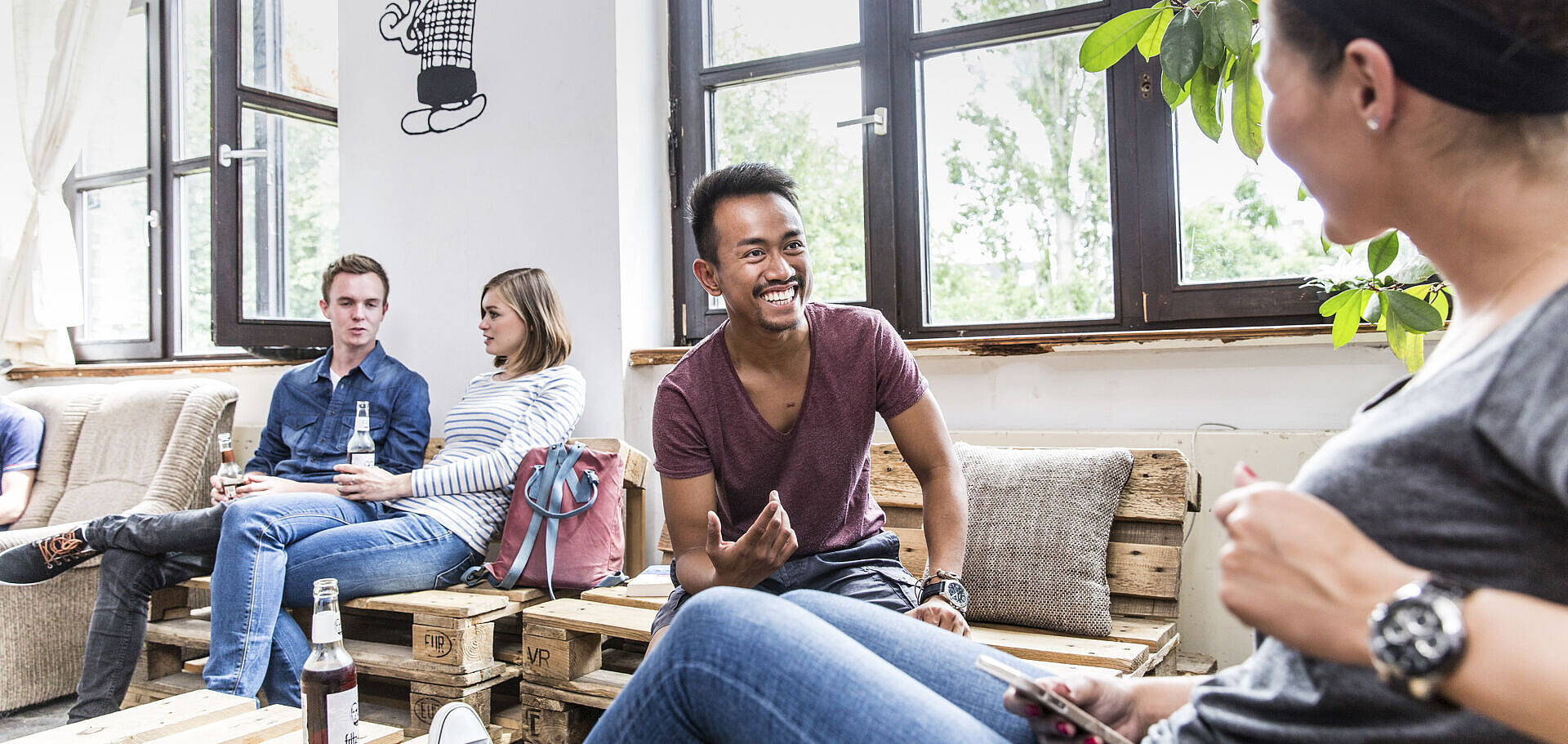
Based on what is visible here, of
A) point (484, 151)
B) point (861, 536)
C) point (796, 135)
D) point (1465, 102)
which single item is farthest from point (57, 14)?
point (1465, 102)

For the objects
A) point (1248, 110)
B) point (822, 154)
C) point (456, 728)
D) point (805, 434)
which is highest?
point (822, 154)

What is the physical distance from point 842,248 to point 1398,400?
229 cm

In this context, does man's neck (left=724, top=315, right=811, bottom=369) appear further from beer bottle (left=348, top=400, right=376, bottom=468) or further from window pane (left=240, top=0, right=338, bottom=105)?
window pane (left=240, top=0, right=338, bottom=105)

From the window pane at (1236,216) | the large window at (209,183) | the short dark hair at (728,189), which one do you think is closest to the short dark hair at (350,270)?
the large window at (209,183)

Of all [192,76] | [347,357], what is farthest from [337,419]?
[192,76]

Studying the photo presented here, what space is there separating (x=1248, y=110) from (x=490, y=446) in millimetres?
2033

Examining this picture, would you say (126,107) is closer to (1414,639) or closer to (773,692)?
(773,692)

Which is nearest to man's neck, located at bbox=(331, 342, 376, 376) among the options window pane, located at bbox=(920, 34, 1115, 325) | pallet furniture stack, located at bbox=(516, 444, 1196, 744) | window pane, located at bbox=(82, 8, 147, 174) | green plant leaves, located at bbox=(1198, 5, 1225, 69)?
pallet furniture stack, located at bbox=(516, 444, 1196, 744)

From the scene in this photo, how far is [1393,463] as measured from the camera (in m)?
0.63

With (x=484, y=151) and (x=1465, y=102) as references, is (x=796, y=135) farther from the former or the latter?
(x=1465, y=102)

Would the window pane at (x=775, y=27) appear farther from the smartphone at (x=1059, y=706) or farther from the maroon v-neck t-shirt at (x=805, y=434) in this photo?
the smartphone at (x=1059, y=706)

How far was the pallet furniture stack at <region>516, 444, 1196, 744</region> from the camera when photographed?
184 cm

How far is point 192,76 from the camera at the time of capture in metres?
4.37

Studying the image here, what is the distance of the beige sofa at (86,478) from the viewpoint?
2895 millimetres
